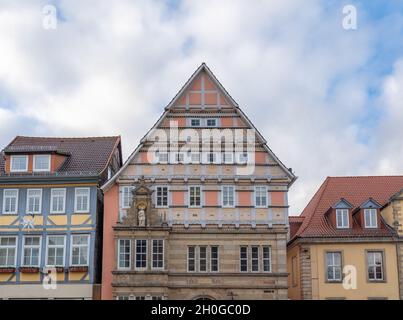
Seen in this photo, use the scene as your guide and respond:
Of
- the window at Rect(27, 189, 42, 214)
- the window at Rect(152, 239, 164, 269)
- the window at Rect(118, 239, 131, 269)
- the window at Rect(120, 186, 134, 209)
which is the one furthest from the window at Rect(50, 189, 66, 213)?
the window at Rect(152, 239, 164, 269)

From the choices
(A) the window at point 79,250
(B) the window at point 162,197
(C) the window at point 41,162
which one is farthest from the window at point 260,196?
(C) the window at point 41,162

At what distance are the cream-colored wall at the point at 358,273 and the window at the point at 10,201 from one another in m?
16.7

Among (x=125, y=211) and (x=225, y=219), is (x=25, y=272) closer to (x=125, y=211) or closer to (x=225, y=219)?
(x=125, y=211)

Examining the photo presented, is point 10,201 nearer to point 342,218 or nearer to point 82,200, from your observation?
point 82,200

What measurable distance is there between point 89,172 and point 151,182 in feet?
11.5

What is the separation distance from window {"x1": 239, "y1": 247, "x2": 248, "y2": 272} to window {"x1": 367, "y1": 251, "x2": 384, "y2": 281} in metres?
6.82

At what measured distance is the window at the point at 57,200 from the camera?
109ft

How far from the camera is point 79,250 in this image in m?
32.5

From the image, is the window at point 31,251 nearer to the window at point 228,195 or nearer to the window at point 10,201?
the window at point 10,201

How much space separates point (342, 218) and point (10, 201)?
18693 millimetres

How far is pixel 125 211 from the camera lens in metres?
32.8

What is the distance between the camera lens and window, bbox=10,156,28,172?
34375mm

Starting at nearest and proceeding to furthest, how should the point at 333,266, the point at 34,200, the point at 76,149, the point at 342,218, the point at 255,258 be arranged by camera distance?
the point at 255,258
the point at 333,266
the point at 34,200
the point at 342,218
the point at 76,149

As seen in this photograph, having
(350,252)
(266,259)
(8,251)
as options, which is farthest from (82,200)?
(350,252)
